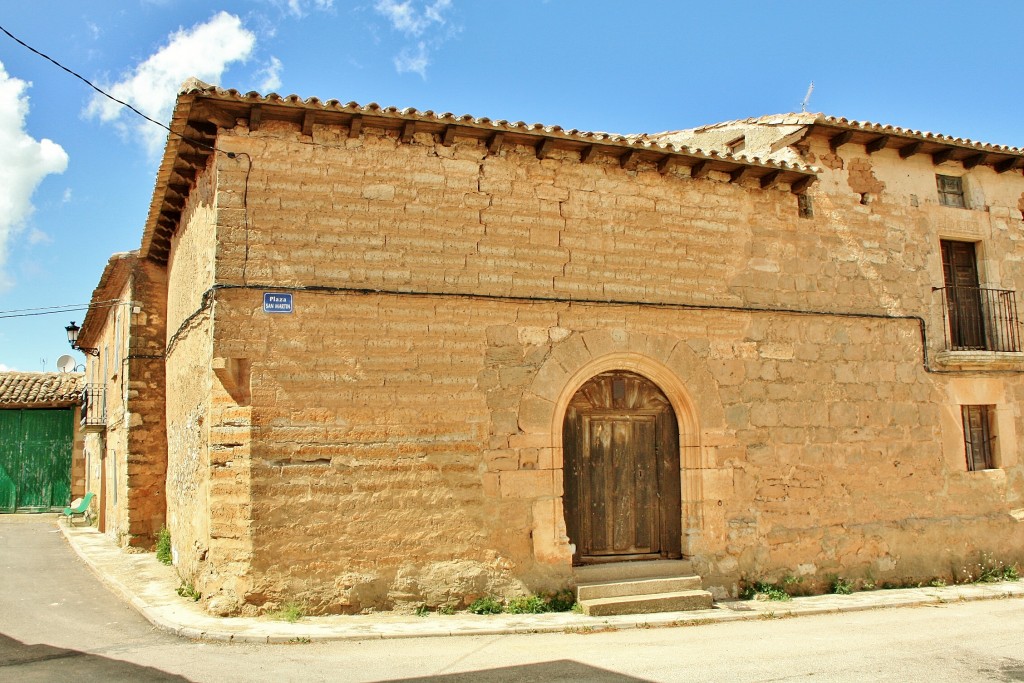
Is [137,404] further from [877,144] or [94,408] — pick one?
[877,144]

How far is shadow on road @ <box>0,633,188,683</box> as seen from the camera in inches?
214

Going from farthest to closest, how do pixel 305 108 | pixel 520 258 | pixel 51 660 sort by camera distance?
1. pixel 520 258
2. pixel 305 108
3. pixel 51 660

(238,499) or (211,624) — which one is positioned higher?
(238,499)

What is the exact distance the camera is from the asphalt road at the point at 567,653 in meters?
5.50

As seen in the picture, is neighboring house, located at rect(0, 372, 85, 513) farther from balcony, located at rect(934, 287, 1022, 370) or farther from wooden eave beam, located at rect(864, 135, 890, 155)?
balcony, located at rect(934, 287, 1022, 370)

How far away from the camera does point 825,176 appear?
31.4ft

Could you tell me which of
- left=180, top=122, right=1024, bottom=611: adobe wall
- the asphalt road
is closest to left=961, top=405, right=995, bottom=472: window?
left=180, top=122, right=1024, bottom=611: adobe wall

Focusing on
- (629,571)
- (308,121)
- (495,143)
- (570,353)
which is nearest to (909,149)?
(570,353)

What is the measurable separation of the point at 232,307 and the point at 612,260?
3787 millimetres

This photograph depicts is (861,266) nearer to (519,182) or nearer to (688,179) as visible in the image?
(688,179)

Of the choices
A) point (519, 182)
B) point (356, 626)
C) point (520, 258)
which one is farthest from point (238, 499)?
point (519, 182)

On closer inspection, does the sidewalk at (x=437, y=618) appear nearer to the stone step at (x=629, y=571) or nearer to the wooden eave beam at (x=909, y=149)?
the stone step at (x=629, y=571)

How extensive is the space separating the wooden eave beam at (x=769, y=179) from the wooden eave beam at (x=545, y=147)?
2639 millimetres

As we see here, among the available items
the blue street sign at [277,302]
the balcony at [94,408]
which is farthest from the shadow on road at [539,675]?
the balcony at [94,408]
